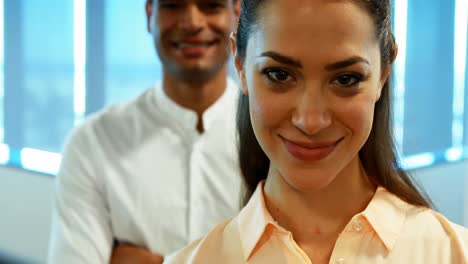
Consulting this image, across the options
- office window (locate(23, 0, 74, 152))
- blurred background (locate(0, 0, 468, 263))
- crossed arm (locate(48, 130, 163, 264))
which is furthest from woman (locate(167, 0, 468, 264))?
office window (locate(23, 0, 74, 152))

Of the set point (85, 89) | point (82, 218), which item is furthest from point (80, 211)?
point (85, 89)

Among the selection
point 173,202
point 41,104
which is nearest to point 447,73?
point 41,104

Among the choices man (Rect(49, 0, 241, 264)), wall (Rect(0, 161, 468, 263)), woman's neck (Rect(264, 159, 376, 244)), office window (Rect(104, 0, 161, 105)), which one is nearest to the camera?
woman's neck (Rect(264, 159, 376, 244))

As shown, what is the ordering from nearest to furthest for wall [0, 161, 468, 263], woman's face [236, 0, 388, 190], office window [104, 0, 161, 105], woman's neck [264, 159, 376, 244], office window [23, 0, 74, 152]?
woman's face [236, 0, 388, 190] < woman's neck [264, 159, 376, 244] < office window [104, 0, 161, 105] < office window [23, 0, 74, 152] < wall [0, 161, 468, 263]

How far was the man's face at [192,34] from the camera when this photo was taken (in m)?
1.80

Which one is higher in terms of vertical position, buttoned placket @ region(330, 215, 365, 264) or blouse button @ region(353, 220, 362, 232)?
blouse button @ region(353, 220, 362, 232)

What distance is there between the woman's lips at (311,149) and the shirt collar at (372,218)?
0.12m

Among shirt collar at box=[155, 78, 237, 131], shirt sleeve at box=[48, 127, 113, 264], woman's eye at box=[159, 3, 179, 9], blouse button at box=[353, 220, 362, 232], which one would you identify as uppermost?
woman's eye at box=[159, 3, 179, 9]

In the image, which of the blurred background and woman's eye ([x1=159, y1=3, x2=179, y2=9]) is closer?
woman's eye ([x1=159, y1=3, x2=179, y2=9])

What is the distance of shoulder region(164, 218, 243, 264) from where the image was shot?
1010 mm

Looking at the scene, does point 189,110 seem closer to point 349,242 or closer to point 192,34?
point 192,34

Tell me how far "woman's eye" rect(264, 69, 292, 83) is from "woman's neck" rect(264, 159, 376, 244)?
16 centimetres

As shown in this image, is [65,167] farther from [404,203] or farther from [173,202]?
[404,203]

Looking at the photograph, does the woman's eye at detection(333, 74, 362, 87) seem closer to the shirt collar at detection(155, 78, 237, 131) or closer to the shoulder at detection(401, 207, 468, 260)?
the shoulder at detection(401, 207, 468, 260)
